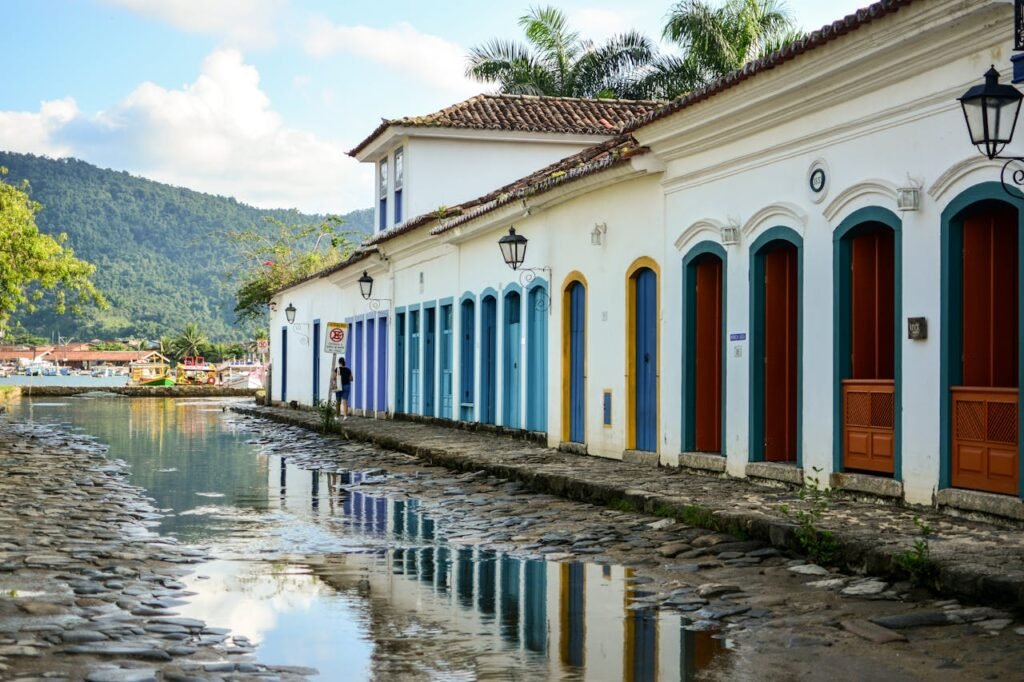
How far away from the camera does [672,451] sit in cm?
1485

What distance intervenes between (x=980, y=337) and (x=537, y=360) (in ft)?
34.3

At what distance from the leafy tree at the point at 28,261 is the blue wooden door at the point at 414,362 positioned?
13949 mm

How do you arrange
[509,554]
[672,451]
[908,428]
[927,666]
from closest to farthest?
1. [927,666]
2. [509,554]
3. [908,428]
4. [672,451]

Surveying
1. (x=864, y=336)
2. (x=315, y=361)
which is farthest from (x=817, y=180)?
(x=315, y=361)

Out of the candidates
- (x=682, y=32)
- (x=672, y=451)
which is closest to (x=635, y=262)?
(x=672, y=451)

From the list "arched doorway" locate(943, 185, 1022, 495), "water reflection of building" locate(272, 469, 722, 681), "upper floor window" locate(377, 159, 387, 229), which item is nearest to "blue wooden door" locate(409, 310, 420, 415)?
"upper floor window" locate(377, 159, 387, 229)

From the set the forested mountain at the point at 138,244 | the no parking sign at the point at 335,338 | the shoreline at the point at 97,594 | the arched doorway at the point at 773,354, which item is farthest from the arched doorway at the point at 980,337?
the forested mountain at the point at 138,244

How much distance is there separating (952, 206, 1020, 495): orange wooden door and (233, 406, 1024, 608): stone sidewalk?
47cm

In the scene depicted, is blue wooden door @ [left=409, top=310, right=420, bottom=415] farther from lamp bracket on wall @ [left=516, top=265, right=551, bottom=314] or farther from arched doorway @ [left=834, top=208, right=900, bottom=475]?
arched doorway @ [left=834, top=208, right=900, bottom=475]

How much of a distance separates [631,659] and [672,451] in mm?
9122

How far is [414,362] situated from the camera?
2767 centimetres

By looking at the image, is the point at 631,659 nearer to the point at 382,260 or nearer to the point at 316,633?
the point at 316,633

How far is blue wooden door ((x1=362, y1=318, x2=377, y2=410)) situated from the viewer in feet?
102

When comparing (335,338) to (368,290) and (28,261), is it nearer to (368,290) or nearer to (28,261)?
(368,290)
